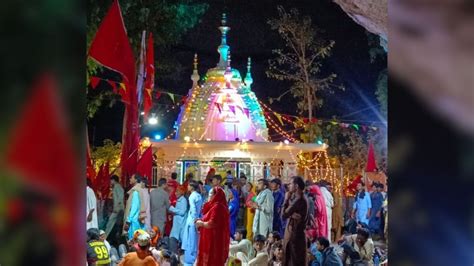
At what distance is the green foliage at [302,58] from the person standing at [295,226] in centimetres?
1561

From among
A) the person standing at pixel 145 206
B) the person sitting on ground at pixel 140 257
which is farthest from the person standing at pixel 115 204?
the person sitting on ground at pixel 140 257

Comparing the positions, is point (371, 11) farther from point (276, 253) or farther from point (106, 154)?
point (106, 154)

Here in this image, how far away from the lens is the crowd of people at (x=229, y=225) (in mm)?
8688

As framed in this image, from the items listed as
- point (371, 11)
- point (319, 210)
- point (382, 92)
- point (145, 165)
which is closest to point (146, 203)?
point (145, 165)

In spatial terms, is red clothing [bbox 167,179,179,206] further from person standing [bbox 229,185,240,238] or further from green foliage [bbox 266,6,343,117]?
green foliage [bbox 266,6,343,117]

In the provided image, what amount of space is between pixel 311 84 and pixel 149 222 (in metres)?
13.9

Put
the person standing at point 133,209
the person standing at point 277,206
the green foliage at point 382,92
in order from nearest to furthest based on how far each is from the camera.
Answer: the person standing at point 133,209 → the person standing at point 277,206 → the green foliage at point 382,92

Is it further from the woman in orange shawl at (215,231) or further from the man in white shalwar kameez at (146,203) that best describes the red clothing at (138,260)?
the man in white shalwar kameez at (146,203)

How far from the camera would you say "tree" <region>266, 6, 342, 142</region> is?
24875mm
